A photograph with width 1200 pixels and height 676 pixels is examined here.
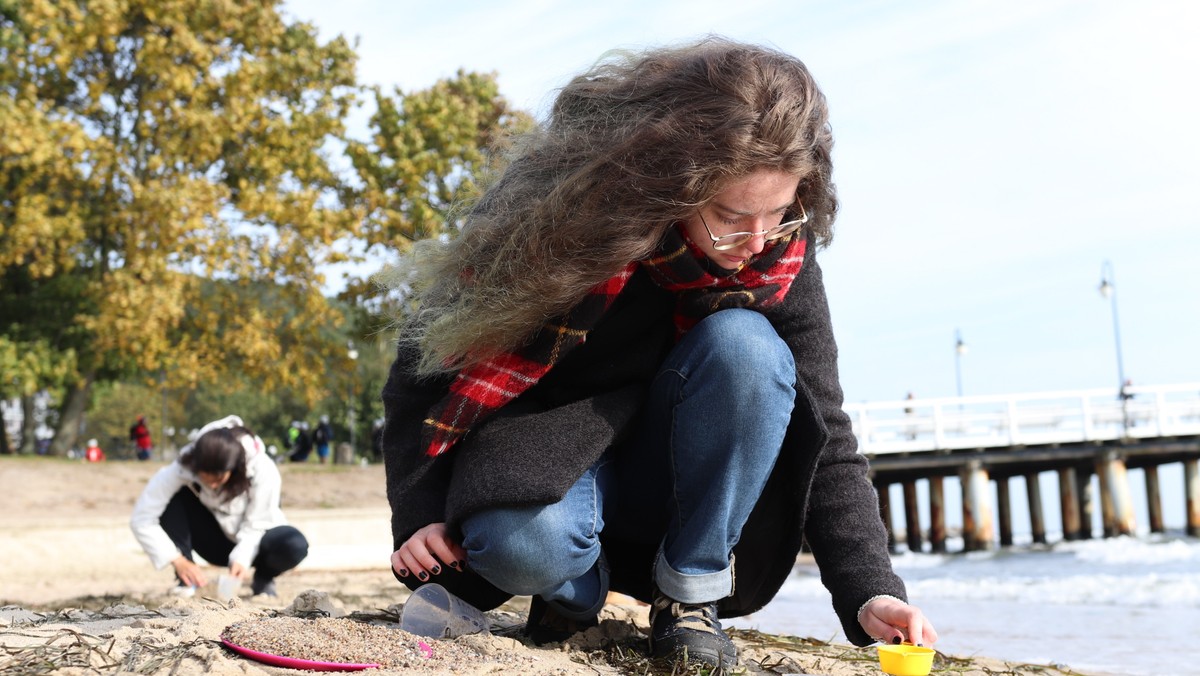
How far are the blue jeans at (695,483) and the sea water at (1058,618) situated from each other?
2.15 ft

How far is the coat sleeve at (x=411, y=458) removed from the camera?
7.95 ft

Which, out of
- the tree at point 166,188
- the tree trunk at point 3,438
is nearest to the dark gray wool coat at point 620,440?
the tree at point 166,188

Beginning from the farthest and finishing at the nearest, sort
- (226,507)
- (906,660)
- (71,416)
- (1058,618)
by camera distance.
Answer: (71,416), (1058,618), (226,507), (906,660)

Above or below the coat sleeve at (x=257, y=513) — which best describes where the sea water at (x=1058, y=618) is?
below

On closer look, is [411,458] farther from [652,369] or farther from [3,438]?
[3,438]

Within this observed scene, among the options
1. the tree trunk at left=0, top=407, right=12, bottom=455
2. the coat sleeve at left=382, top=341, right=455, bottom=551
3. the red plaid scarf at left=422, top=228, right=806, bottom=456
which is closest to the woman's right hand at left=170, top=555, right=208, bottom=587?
the coat sleeve at left=382, top=341, right=455, bottom=551

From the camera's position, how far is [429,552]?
Answer: 238 cm

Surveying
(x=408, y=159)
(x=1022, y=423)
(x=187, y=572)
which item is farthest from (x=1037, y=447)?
(x=187, y=572)

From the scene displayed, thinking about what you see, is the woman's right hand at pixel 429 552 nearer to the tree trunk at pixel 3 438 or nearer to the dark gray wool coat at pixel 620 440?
the dark gray wool coat at pixel 620 440

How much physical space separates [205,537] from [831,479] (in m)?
3.24

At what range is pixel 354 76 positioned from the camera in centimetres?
1938

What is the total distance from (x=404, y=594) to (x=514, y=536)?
2883 millimetres

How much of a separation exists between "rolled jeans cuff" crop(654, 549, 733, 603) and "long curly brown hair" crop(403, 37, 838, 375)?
1.94ft

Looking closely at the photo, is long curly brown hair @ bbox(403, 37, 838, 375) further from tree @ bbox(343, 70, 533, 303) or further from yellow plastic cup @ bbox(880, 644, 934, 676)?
tree @ bbox(343, 70, 533, 303)
